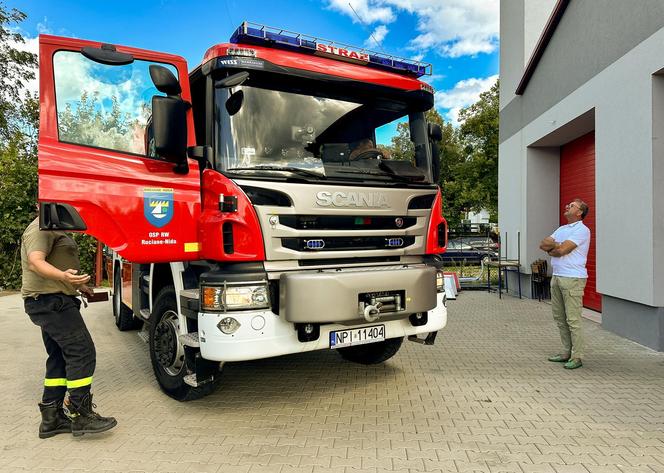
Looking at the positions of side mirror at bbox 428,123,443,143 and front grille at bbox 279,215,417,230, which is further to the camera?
side mirror at bbox 428,123,443,143

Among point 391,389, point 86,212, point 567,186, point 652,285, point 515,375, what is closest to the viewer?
point 86,212

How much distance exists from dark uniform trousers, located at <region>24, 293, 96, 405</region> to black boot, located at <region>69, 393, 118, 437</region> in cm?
5

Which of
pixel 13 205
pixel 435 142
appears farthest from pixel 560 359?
pixel 13 205

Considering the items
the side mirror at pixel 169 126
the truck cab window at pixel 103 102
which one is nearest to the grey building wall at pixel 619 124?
the side mirror at pixel 169 126

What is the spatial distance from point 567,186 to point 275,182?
26.5 ft

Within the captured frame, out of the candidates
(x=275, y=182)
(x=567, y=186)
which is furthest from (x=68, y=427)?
(x=567, y=186)

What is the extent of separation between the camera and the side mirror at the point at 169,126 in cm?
346

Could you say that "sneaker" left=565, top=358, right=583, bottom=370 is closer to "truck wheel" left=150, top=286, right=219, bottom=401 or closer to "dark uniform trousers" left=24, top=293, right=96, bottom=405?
"truck wheel" left=150, top=286, right=219, bottom=401

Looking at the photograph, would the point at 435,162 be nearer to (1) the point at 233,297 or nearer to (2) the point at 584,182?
(1) the point at 233,297

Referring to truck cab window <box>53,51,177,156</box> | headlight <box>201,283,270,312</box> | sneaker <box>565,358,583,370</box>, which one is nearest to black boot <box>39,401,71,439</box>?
headlight <box>201,283,270,312</box>

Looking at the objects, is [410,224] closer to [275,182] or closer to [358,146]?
[358,146]

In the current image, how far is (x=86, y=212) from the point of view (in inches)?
137

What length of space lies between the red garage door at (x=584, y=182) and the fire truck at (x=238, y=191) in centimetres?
555

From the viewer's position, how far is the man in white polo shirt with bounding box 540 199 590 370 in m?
5.16
